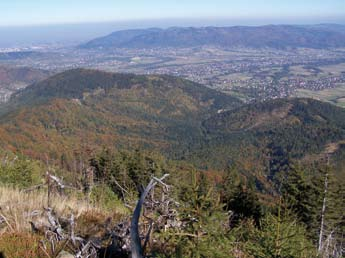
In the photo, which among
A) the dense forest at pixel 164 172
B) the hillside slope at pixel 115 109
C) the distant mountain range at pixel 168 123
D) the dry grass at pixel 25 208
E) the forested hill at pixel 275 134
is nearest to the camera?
the dense forest at pixel 164 172

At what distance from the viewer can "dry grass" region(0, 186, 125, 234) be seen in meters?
3.96

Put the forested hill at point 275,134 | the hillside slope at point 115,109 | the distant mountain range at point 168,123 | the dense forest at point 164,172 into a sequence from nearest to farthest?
the dense forest at point 164,172
the distant mountain range at point 168,123
the forested hill at point 275,134
the hillside slope at point 115,109

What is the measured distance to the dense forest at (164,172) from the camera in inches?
130

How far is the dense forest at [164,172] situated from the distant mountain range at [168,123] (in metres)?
0.53

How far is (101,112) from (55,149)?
78693 millimetres

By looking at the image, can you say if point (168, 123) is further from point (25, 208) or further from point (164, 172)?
point (25, 208)

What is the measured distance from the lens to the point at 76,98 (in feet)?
522

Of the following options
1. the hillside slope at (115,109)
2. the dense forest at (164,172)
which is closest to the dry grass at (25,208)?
the dense forest at (164,172)

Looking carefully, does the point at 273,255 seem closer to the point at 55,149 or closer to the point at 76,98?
the point at 55,149

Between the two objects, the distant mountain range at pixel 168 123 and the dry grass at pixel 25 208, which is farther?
the distant mountain range at pixel 168 123

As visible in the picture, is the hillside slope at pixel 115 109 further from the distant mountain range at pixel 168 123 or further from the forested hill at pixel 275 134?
the forested hill at pixel 275 134

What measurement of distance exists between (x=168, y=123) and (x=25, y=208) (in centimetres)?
13569

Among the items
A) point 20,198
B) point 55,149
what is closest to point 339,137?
point 55,149

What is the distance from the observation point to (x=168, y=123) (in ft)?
460
